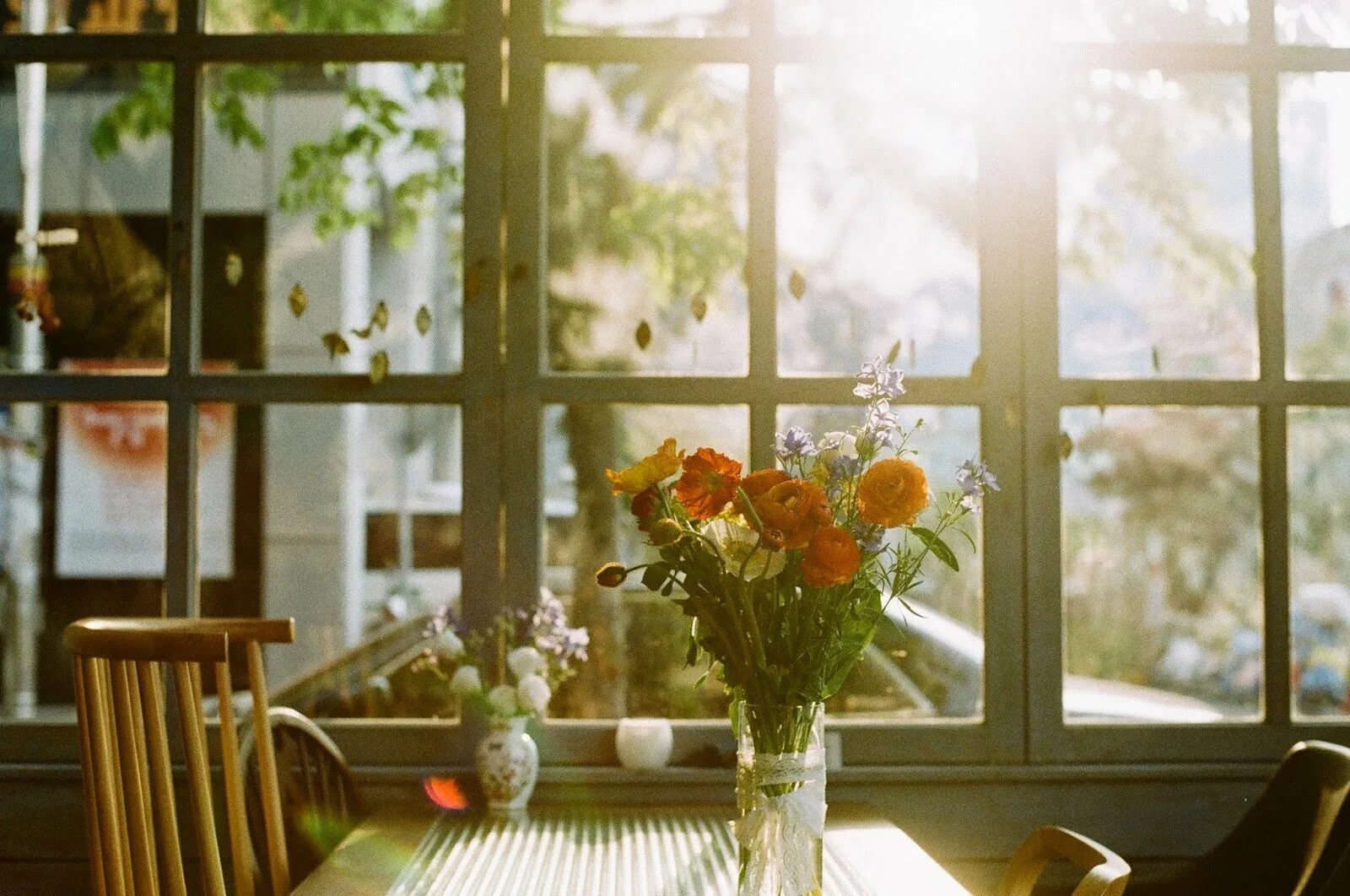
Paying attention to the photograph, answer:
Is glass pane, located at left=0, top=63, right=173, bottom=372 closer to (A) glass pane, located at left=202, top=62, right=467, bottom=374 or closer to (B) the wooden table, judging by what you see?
(A) glass pane, located at left=202, top=62, right=467, bottom=374

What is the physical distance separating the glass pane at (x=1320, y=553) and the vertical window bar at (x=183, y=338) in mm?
2405

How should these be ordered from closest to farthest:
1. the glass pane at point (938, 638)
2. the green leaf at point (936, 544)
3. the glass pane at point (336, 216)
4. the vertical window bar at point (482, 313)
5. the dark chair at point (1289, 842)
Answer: the green leaf at point (936, 544)
the dark chair at point (1289, 842)
the vertical window bar at point (482, 313)
the glass pane at point (938, 638)
the glass pane at point (336, 216)

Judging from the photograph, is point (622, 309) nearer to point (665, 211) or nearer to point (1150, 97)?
point (665, 211)

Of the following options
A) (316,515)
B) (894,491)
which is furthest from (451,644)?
(316,515)

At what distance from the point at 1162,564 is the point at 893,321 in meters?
0.87

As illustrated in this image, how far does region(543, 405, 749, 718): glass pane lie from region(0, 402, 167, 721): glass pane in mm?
3122

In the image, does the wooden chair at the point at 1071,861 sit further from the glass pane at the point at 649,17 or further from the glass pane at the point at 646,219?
the glass pane at the point at 649,17

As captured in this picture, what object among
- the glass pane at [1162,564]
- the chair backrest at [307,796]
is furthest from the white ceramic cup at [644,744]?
the glass pane at [1162,564]

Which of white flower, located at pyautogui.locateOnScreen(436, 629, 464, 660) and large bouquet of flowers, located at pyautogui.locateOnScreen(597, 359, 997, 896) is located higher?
large bouquet of flowers, located at pyautogui.locateOnScreen(597, 359, 997, 896)

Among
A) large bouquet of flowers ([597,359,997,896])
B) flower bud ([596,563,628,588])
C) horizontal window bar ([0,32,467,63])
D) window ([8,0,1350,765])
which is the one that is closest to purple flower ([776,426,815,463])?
large bouquet of flowers ([597,359,997,896])

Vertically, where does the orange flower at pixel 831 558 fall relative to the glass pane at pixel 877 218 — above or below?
below

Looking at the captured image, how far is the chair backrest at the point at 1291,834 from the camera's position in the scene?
79.0 inches

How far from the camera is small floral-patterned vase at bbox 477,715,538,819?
7.71ft

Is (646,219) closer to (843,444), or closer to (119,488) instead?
(843,444)
